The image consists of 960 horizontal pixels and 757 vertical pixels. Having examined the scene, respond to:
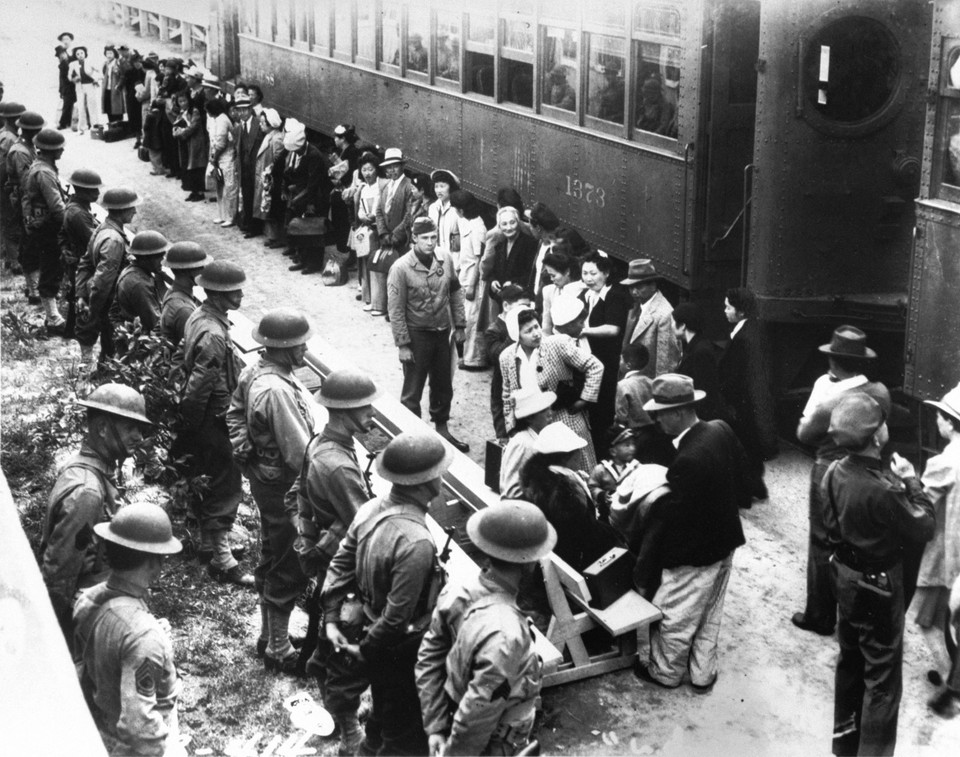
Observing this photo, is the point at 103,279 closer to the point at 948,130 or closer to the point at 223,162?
the point at 948,130

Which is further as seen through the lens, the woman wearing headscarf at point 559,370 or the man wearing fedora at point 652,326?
the man wearing fedora at point 652,326

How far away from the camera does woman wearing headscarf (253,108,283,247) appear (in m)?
13.7

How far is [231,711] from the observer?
5.73 meters

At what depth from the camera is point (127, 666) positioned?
13.4 ft

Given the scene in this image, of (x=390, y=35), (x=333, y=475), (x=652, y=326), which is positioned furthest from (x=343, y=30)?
(x=333, y=475)

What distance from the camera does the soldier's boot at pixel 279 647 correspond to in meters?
6.04

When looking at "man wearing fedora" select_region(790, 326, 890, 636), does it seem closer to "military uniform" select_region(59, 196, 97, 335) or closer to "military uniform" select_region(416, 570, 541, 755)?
"military uniform" select_region(416, 570, 541, 755)

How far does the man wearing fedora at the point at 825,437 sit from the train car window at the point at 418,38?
25.8ft

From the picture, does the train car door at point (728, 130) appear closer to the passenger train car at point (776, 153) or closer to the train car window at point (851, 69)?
the passenger train car at point (776, 153)

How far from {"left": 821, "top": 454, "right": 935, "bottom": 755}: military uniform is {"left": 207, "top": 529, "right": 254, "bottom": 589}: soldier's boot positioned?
3.34 metres

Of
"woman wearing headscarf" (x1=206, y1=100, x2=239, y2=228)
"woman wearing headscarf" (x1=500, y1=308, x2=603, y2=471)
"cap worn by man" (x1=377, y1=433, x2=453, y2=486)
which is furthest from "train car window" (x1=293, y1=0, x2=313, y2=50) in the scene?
"cap worn by man" (x1=377, y1=433, x2=453, y2=486)

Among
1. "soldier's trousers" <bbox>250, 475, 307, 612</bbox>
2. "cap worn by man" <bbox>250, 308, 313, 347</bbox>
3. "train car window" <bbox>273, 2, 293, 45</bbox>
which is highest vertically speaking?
"train car window" <bbox>273, 2, 293, 45</bbox>

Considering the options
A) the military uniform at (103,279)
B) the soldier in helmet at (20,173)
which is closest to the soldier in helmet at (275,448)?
the military uniform at (103,279)

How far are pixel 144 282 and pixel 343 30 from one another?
8863mm
